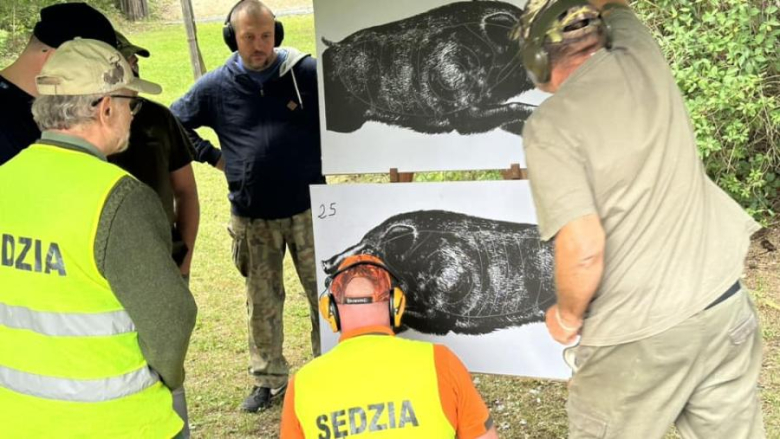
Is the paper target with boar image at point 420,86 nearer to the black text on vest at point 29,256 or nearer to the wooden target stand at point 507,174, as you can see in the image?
the wooden target stand at point 507,174

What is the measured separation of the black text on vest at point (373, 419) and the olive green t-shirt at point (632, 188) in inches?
21.4

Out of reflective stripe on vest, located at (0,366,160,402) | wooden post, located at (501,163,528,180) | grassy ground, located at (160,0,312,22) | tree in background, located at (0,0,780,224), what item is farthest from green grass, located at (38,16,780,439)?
grassy ground, located at (160,0,312,22)

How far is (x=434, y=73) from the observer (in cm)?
312

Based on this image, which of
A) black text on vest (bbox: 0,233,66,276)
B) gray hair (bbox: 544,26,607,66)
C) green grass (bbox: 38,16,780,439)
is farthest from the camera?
green grass (bbox: 38,16,780,439)

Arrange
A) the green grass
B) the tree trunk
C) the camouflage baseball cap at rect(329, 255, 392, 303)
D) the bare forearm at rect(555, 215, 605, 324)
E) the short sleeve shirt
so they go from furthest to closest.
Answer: the tree trunk < the green grass < the short sleeve shirt < the camouflage baseball cap at rect(329, 255, 392, 303) < the bare forearm at rect(555, 215, 605, 324)

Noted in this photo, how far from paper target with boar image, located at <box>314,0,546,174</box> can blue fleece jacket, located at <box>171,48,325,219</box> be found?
1.33ft

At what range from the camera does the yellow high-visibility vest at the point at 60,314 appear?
1.70m

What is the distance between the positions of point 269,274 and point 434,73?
137cm

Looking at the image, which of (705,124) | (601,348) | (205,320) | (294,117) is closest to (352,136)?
(294,117)

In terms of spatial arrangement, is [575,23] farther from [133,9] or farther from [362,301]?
[133,9]

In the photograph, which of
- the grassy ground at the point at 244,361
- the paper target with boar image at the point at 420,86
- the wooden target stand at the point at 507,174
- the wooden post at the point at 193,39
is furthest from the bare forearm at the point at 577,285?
the wooden post at the point at 193,39

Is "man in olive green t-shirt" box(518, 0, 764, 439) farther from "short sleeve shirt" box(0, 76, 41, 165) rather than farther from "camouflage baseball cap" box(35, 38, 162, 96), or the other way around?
"short sleeve shirt" box(0, 76, 41, 165)

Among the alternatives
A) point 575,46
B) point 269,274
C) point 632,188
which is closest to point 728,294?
point 632,188

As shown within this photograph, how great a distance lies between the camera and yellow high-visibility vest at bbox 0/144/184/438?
1.70 meters
